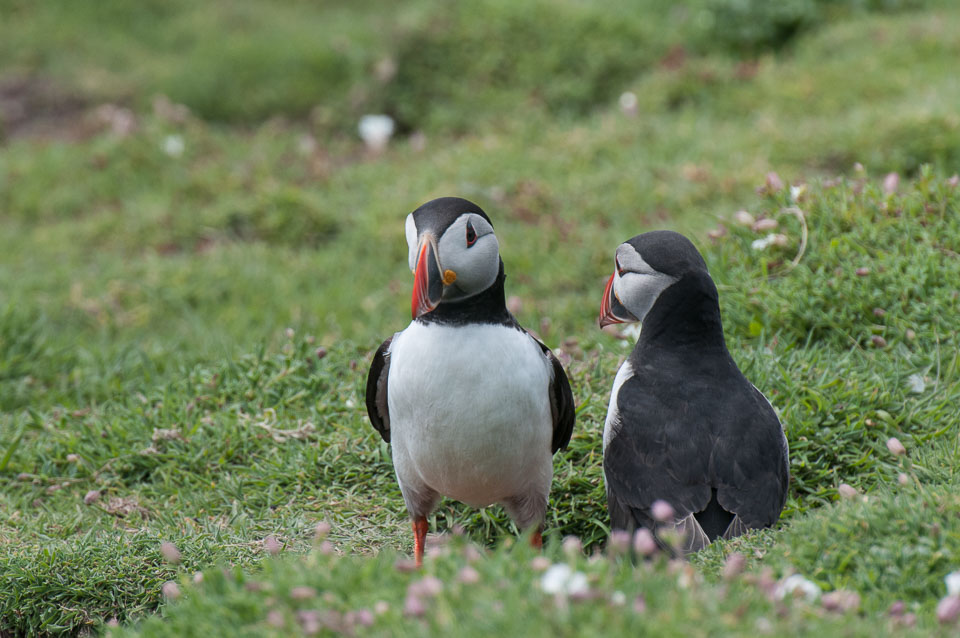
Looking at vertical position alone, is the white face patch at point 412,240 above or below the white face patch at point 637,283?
above

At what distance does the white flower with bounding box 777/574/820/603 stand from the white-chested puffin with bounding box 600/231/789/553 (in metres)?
0.68

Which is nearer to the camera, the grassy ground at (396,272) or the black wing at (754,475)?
the grassy ground at (396,272)

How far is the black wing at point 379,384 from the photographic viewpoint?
373cm

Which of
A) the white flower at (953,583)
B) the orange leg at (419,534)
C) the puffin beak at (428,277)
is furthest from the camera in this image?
the orange leg at (419,534)

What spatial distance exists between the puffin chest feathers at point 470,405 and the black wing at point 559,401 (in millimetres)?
49

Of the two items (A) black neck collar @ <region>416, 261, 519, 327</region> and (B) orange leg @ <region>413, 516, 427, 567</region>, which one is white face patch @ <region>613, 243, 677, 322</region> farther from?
(B) orange leg @ <region>413, 516, 427, 567</region>

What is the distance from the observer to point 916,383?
426 cm

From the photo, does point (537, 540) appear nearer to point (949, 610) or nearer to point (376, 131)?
point (949, 610)

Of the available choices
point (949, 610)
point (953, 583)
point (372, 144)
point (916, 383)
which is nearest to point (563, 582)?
point (949, 610)

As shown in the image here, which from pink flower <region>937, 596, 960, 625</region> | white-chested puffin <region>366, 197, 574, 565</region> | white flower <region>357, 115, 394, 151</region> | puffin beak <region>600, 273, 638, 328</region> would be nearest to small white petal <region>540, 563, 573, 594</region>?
pink flower <region>937, 596, 960, 625</region>

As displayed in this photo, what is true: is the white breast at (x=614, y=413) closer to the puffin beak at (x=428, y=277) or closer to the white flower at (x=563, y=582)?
the puffin beak at (x=428, y=277)

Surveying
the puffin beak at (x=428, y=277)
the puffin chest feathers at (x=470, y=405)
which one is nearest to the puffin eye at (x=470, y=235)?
the puffin beak at (x=428, y=277)

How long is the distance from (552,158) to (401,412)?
482 centimetres

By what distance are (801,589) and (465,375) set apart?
4.07 feet
